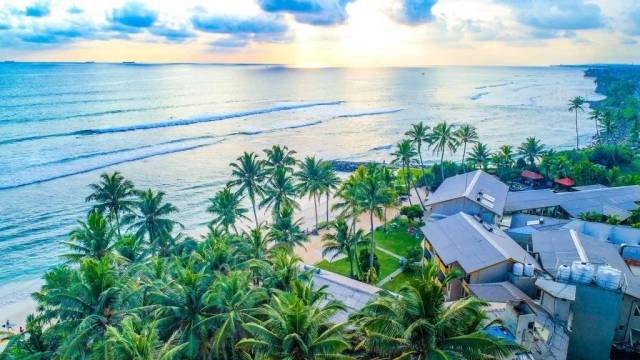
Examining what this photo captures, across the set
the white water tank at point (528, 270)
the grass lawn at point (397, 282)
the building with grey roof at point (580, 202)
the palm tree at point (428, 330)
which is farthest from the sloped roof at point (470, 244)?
the palm tree at point (428, 330)

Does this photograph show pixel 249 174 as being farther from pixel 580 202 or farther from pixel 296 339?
pixel 580 202

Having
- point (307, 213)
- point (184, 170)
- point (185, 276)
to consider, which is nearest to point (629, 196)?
point (307, 213)

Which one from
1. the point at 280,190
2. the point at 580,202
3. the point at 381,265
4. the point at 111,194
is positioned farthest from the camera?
the point at 580,202

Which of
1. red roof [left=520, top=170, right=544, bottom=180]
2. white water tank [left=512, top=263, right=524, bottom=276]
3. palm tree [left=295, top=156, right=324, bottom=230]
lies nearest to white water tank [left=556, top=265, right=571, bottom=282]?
white water tank [left=512, top=263, right=524, bottom=276]

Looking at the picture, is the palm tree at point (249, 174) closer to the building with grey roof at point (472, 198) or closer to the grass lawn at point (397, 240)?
the grass lawn at point (397, 240)

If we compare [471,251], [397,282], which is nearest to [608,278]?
[471,251]

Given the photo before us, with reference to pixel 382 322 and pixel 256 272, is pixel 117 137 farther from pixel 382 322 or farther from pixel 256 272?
pixel 382 322

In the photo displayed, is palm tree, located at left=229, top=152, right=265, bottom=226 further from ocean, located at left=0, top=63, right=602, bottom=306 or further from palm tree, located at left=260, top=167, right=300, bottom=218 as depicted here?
ocean, located at left=0, top=63, right=602, bottom=306

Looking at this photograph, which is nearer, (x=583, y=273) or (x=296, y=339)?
(x=296, y=339)
